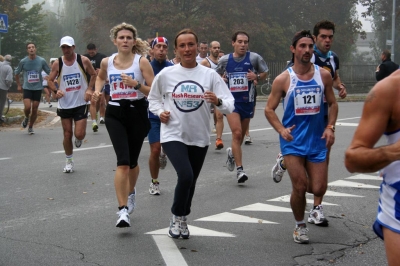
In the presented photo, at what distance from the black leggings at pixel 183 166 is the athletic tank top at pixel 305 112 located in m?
0.83

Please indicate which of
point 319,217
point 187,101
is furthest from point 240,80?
point 187,101

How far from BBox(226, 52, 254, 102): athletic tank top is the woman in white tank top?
2.93 meters

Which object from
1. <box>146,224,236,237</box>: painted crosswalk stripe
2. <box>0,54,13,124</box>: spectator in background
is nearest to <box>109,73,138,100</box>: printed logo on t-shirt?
<box>146,224,236,237</box>: painted crosswalk stripe

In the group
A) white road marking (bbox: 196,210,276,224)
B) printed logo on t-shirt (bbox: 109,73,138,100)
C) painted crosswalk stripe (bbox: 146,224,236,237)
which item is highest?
printed logo on t-shirt (bbox: 109,73,138,100)

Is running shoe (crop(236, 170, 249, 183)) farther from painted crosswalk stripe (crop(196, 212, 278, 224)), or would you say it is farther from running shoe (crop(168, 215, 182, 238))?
running shoe (crop(168, 215, 182, 238))

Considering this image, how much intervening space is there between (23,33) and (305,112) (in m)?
46.2

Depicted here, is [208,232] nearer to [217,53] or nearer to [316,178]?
[316,178]

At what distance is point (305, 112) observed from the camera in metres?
6.29

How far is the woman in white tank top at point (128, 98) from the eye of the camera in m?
6.79

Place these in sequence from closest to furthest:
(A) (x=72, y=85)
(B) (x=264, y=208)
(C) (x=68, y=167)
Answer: (B) (x=264, y=208)
(C) (x=68, y=167)
(A) (x=72, y=85)

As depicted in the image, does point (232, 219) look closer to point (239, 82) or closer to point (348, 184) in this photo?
point (348, 184)

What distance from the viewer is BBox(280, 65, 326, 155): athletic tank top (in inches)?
245

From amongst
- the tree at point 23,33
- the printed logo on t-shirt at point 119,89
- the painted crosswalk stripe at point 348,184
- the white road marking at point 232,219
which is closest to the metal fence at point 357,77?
the tree at point 23,33

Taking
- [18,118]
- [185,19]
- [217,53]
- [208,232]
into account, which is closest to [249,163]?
[217,53]
